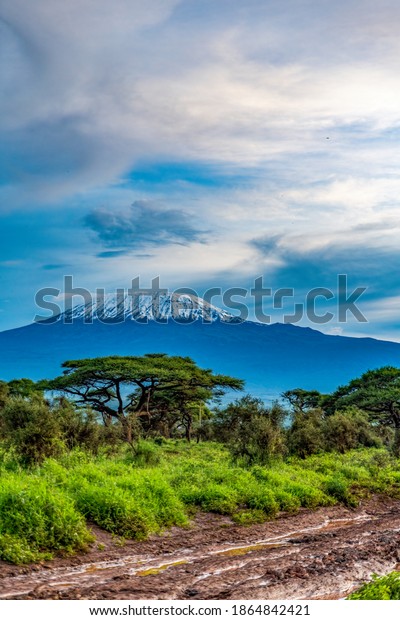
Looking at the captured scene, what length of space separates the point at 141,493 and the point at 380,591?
544cm

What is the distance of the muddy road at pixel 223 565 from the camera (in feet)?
24.9

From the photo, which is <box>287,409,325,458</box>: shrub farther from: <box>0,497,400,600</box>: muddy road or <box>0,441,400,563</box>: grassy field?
<box>0,497,400,600</box>: muddy road

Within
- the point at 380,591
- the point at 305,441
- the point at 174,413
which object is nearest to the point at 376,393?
the point at 174,413

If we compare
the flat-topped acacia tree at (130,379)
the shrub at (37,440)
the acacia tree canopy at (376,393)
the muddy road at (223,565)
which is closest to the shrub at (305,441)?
the muddy road at (223,565)

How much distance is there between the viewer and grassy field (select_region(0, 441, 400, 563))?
9508 millimetres

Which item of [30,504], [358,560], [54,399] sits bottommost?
[358,560]

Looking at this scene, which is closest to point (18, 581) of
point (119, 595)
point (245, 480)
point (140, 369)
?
point (119, 595)

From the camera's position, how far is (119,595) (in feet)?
23.9

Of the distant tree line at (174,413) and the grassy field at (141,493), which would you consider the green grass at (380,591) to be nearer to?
the grassy field at (141,493)

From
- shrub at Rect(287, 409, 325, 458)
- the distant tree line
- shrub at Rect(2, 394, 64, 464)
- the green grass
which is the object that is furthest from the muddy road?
shrub at Rect(287, 409, 325, 458)

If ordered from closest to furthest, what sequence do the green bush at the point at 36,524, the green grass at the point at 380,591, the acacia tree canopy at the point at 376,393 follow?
the green grass at the point at 380,591 < the green bush at the point at 36,524 < the acacia tree canopy at the point at 376,393

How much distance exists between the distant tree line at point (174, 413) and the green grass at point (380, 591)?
919cm
